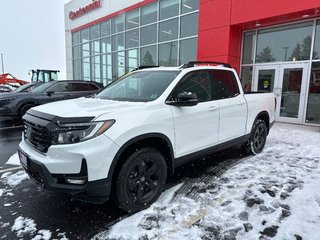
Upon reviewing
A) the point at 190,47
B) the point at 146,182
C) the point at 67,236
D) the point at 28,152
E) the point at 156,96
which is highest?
the point at 190,47

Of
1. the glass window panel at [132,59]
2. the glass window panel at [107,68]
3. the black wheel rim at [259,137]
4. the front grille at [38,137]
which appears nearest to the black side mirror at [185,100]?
the front grille at [38,137]

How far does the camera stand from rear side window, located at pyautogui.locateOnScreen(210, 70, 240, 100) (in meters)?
4.47

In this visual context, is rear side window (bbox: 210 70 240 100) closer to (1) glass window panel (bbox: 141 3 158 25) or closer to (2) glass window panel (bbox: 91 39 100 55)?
(1) glass window panel (bbox: 141 3 158 25)

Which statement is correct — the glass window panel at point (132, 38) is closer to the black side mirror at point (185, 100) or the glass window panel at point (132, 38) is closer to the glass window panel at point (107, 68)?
the glass window panel at point (107, 68)

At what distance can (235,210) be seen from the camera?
325 cm

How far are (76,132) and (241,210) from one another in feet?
7.39

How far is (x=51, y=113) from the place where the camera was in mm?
3020

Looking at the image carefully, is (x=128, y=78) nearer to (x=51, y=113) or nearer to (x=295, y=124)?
(x=51, y=113)

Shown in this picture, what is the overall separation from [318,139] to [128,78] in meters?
5.97

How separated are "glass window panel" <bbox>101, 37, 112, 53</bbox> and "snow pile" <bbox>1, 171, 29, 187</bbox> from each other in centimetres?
1483

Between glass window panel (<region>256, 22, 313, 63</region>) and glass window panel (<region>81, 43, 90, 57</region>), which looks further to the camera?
glass window panel (<region>81, 43, 90, 57</region>)

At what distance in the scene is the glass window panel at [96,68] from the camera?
64.0 feet

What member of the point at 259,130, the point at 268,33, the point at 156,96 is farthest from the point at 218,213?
the point at 268,33

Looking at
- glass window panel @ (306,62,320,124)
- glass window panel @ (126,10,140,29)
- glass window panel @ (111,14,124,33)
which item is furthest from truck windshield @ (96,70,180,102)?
glass window panel @ (111,14,124,33)
